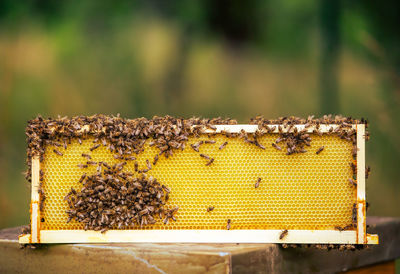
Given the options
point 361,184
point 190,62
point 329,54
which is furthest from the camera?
point 190,62

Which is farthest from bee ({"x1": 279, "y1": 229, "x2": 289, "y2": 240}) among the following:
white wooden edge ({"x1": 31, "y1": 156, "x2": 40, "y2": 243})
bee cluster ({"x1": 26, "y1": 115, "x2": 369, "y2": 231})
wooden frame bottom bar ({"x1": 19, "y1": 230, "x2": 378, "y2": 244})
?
white wooden edge ({"x1": 31, "y1": 156, "x2": 40, "y2": 243})

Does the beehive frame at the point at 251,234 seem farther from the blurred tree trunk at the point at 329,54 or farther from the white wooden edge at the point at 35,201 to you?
the blurred tree trunk at the point at 329,54

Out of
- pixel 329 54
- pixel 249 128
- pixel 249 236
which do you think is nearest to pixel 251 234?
pixel 249 236

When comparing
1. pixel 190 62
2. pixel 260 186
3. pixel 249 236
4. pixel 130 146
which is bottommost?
pixel 249 236

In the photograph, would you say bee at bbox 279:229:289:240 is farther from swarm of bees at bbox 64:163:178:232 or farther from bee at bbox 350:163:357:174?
swarm of bees at bbox 64:163:178:232

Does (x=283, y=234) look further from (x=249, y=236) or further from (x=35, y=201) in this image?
(x=35, y=201)

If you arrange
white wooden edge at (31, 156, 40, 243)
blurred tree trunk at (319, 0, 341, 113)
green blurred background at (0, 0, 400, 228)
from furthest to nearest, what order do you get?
green blurred background at (0, 0, 400, 228), blurred tree trunk at (319, 0, 341, 113), white wooden edge at (31, 156, 40, 243)

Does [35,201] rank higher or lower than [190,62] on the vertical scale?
lower
